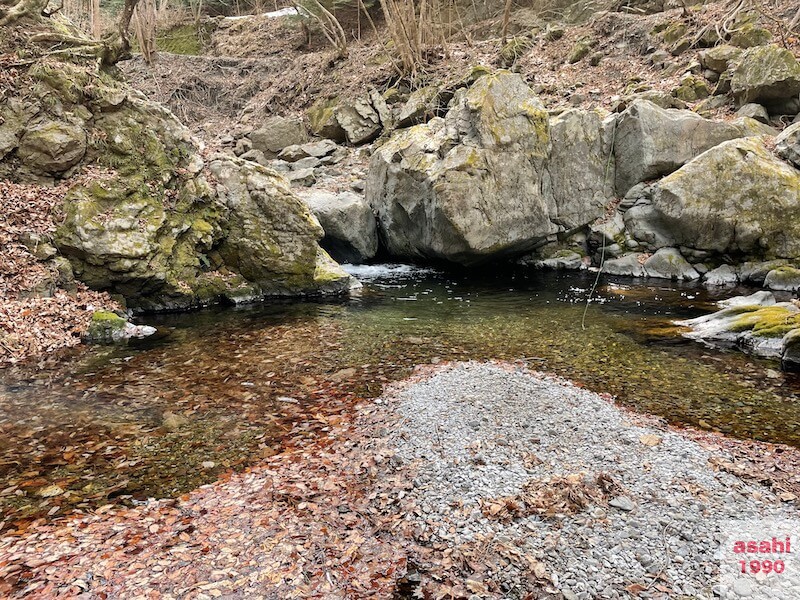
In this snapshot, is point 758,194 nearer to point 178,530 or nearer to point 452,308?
point 452,308

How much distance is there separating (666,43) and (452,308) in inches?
794

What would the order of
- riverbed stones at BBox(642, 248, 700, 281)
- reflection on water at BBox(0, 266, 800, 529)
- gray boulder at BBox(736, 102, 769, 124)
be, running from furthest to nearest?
1. gray boulder at BBox(736, 102, 769, 124)
2. riverbed stones at BBox(642, 248, 700, 281)
3. reflection on water at BBox(0, 266, 800, 529)

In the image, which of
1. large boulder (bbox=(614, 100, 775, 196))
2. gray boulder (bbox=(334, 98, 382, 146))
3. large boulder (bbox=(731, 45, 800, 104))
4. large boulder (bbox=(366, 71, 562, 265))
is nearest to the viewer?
large boulder (bbox=(366, 71, 562, 265))

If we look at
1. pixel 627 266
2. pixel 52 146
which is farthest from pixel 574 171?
pixel 52 146

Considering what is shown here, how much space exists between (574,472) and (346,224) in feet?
48.7

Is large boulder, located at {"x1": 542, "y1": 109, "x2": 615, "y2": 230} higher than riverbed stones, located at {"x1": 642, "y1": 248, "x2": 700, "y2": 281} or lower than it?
higher

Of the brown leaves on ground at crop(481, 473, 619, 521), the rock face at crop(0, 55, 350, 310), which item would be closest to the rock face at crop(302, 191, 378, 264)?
the rock face at crop(0, 55, 350, 310)

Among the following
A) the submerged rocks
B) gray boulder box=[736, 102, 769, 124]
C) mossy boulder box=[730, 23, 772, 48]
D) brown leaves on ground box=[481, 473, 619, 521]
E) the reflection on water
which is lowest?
the reflection on water

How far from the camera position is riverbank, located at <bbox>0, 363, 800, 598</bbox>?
378 centimetres

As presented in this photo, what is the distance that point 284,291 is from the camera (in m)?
14.5

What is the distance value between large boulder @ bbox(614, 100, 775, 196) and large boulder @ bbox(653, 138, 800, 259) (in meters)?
1.66

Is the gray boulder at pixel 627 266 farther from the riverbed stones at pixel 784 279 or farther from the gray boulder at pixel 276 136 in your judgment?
the gray boulder at pixel 276 136

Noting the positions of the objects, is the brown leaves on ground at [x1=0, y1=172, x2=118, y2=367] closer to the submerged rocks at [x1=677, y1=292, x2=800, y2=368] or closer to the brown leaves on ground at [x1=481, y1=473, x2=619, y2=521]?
the brown leaves on ground at [x1=481, y1=473, x2=619, y2=521]

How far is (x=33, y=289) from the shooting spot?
10070 mm
